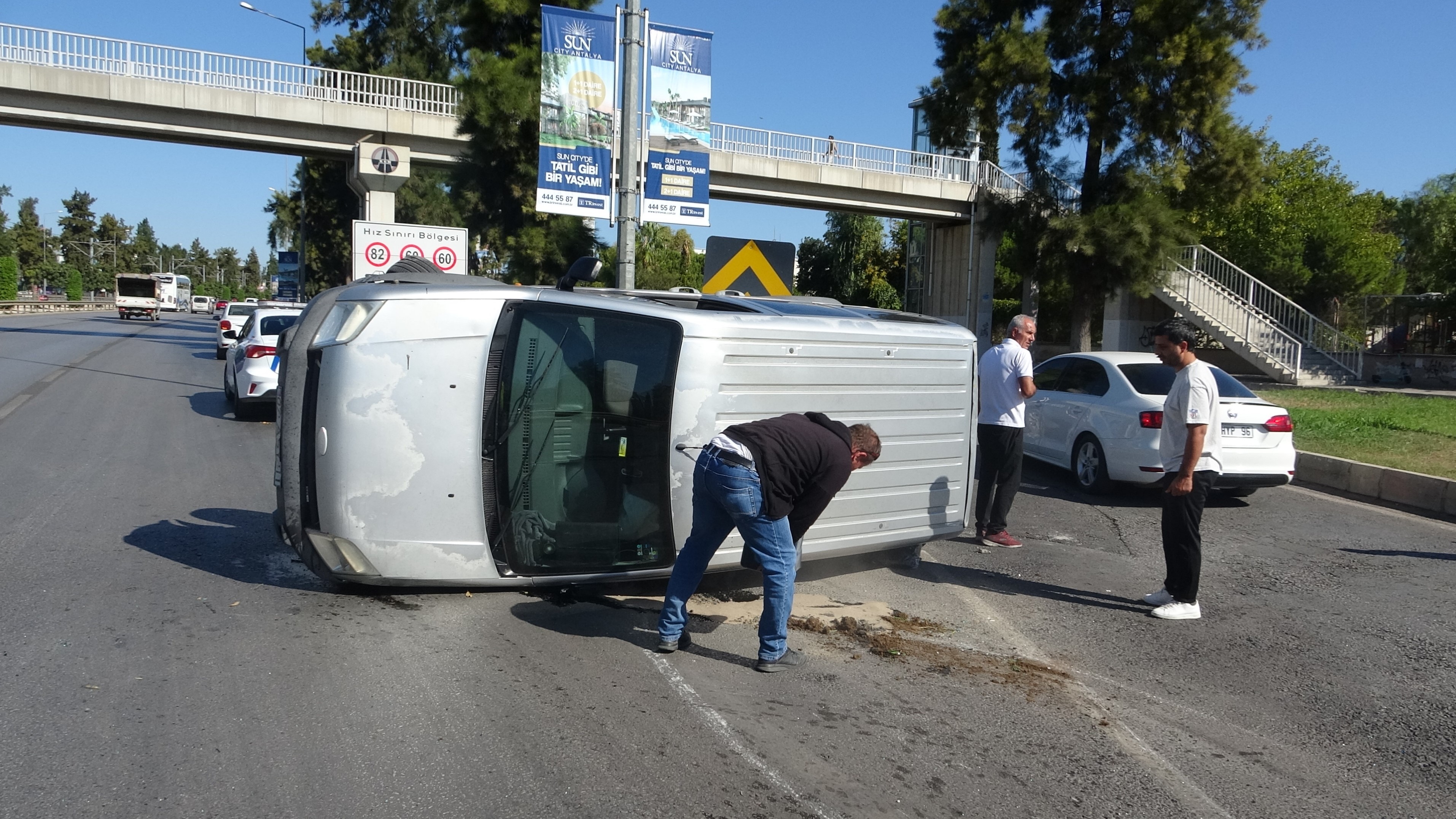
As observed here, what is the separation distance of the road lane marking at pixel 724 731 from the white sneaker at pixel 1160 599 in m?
3.27

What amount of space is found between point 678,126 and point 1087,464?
6.17m

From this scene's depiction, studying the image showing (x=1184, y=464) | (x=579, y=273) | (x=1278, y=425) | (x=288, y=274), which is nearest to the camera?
(x=1184, y=464)

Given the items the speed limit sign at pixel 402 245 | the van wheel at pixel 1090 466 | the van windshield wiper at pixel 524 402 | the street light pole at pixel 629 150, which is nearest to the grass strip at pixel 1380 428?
the van wheel at pixel 1090 466

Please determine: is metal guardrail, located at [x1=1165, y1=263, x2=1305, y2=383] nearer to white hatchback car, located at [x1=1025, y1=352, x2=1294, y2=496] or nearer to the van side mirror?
white hatchback car, located at [x1=1025, y1=352, x2=1294, y2=496]

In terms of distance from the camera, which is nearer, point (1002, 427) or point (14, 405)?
point (1002, 427)

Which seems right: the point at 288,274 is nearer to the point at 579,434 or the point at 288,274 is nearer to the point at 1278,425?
the point at 1278,425

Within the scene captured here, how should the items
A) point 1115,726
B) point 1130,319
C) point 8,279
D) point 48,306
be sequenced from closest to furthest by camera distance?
point 1115,726 → point 1130,319 → point 8,279 → point 48,306

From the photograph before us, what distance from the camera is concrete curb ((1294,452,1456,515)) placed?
9.98 meters

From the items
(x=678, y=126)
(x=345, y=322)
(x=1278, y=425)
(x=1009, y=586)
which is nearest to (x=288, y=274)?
(x=678, y=126)

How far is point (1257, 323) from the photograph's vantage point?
→ 25516 millimetres

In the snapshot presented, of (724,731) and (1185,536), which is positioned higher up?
(1185,536)

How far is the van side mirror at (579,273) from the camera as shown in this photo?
6293mm

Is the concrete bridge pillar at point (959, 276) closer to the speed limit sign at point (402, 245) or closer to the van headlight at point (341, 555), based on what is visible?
the speed limit sign at point (402, 245)

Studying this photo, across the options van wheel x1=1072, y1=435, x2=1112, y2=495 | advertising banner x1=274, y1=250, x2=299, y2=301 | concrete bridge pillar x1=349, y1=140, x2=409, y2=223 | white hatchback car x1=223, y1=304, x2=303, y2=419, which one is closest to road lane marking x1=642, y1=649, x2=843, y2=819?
van wheel x1=1072, y1=435, x2=1112, y2=495
